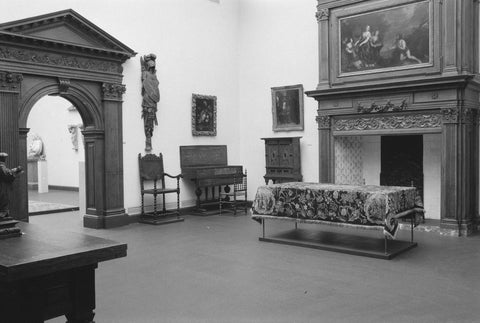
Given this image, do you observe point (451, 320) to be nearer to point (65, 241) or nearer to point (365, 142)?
point (65, 241)

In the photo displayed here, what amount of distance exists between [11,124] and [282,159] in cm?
599

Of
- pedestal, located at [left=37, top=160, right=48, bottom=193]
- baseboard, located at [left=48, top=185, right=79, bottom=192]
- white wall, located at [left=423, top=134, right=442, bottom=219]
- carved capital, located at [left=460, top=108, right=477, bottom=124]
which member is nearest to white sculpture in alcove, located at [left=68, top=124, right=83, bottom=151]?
pedestal, located at [left=37, top=160, right=48, bottom=193]

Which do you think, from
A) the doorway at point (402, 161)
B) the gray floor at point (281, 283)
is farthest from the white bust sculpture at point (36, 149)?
the doorway at point (402, 161)

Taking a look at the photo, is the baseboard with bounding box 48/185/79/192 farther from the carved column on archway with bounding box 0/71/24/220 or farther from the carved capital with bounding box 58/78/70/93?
the carved column on archway with bounding box 0/71/24/220

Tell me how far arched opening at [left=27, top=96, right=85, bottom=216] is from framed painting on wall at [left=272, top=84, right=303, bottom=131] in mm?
8119

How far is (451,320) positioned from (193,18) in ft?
30.5

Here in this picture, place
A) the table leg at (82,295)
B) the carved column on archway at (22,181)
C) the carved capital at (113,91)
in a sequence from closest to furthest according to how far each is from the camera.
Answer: the table leg at (82,295) < the carved column on archway at (22,181) < the carved capital at (113,91)

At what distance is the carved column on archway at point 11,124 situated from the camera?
26.7ft

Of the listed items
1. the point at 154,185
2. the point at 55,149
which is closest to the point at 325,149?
the point at 154,185

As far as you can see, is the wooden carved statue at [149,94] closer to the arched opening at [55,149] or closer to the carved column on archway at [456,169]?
the carved column on archway at [456,169]

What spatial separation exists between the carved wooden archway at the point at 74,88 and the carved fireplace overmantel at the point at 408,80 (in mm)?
4288

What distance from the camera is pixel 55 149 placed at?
728 inches

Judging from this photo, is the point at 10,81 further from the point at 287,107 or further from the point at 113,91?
the point at 287,107

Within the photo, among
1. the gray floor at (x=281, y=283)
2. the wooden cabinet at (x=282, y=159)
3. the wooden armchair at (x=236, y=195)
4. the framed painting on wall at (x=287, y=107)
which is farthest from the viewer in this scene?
the wooden armchair at (x=236, y=195)
